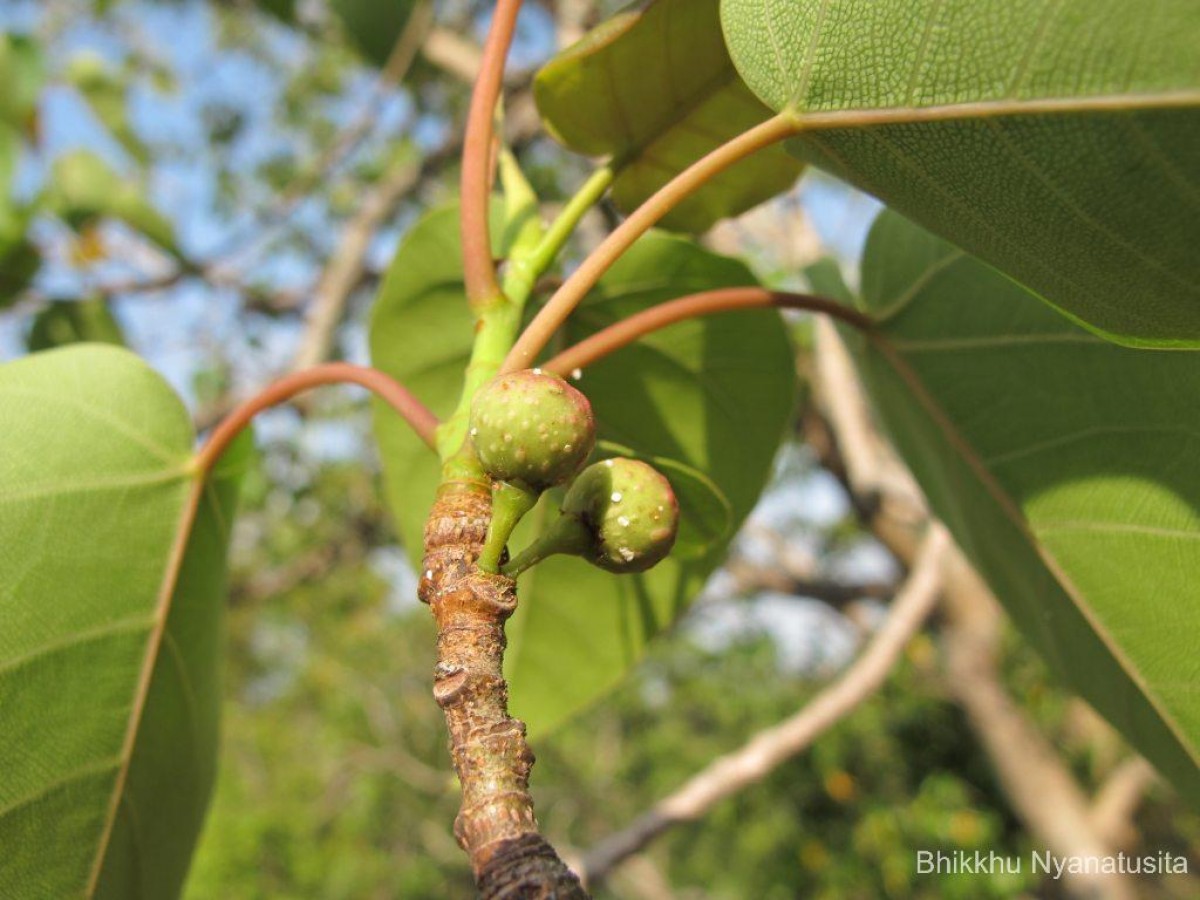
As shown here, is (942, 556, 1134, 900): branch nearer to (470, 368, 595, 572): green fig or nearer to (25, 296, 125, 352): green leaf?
(25, 296, 125, 352): green leaf

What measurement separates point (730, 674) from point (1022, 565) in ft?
26.8

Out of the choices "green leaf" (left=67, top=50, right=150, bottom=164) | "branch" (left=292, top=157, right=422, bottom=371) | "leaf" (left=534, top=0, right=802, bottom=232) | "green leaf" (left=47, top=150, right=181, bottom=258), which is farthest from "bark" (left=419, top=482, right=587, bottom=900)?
"green leaf" (left=67, top=50, right=150, bottom=164)

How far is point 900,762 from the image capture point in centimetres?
721

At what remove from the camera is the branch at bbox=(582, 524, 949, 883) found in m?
1.42

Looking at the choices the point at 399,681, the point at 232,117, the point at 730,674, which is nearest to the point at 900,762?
the point at 730,674

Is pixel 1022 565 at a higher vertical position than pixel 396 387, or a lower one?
lower

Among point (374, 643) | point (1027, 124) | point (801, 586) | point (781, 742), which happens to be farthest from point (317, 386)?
point (374, 643)

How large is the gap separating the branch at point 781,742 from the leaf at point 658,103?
0.85 m

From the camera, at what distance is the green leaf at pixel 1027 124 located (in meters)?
0.48

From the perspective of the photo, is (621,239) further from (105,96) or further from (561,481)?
(105,96)

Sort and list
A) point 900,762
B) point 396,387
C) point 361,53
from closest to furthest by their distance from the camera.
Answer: point 396,387 < point 361,53 < point 900,762

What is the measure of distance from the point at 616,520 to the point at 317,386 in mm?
379

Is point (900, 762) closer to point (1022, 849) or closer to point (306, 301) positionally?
point (1022, 849)

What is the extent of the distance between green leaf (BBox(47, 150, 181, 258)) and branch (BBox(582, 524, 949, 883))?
1.68 m
